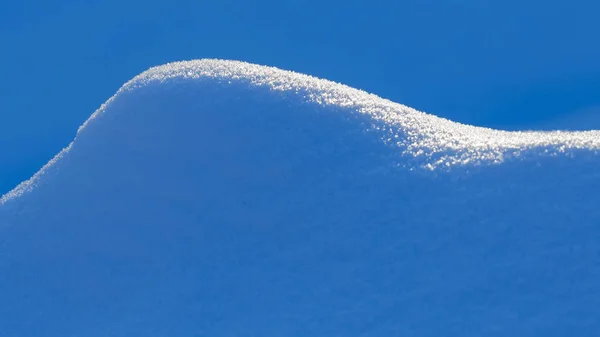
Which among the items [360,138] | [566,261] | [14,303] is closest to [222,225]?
[360,138]

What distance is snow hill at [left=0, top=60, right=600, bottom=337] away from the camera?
321 cm

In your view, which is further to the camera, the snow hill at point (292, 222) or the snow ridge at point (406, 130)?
the snow ridge at point (406, 130)

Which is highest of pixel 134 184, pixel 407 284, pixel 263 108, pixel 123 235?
pixel 263 108

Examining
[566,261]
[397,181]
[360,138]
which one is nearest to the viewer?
[566,261]

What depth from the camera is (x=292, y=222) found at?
146 inches

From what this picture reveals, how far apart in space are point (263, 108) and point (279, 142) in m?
0.24

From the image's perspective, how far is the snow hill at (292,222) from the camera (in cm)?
321

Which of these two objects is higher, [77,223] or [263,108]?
[263,108]

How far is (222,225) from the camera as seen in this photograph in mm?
3826

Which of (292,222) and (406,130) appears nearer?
(292,222)

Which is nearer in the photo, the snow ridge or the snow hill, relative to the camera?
the snow hill

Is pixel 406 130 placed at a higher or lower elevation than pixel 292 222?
higher

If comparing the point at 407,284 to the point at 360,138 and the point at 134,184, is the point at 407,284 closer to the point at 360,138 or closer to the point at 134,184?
the point at 360,138

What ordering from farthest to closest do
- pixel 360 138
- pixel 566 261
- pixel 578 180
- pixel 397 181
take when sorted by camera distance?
pixel 360 138 → pixel 397 181 → pixel 578 180 → pixel 566 261
